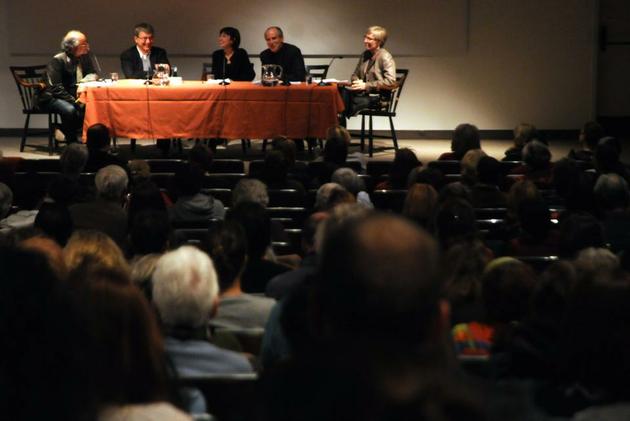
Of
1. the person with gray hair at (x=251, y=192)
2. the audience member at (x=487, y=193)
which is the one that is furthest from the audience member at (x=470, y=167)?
the person with gray hair at (x=251, y=192)

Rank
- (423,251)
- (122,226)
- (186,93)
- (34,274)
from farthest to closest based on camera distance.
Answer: (186,93) < (122,226) < (34,274) < (423,251)

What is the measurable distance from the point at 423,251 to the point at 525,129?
687 cm

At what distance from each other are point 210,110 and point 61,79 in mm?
1814

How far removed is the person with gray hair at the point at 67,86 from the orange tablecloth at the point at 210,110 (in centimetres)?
82

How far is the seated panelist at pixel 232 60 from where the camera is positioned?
35.7 ft

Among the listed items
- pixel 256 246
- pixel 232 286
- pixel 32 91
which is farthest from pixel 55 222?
pixel 32 91

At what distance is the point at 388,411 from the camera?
53.9 inches

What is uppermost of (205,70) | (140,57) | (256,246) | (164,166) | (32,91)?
(140,57)

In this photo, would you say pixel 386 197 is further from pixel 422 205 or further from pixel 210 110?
pixel 210 110

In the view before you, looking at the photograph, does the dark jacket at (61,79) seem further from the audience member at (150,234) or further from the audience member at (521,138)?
the audience member at (150,234)

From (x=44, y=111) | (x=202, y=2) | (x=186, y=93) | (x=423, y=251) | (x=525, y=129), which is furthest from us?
(x=202, y=2)

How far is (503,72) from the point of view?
12.8 meters

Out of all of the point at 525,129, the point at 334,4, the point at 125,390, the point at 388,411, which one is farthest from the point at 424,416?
the point at 334,4

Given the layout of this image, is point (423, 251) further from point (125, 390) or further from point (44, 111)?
point (44, 111)
